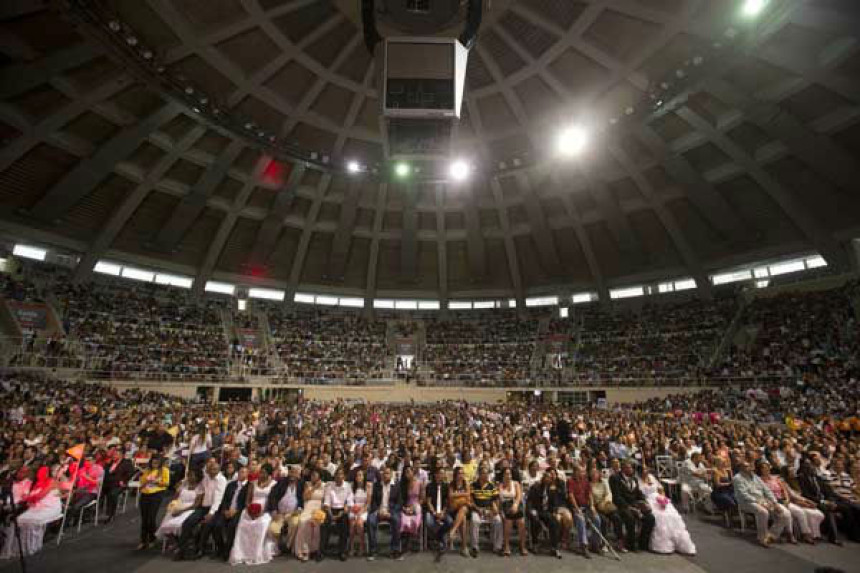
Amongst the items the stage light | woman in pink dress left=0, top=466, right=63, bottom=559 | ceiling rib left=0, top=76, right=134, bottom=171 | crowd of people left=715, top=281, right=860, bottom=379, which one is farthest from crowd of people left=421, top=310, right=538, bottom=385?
woman in pink dress left=0, top=466, right=63, bottom=559

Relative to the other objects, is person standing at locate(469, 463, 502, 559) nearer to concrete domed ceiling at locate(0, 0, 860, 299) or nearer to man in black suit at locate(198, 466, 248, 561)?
man in black suit at locate(198, 466, 248, 561)

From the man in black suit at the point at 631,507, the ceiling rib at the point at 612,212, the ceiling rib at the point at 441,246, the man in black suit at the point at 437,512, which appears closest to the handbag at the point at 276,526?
the man in black suit at the point at 437,512

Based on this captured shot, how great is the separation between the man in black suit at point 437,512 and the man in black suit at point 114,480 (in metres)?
6.80

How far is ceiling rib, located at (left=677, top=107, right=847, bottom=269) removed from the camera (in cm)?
2477

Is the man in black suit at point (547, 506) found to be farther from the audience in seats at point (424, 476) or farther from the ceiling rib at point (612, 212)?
the ceiling rib at point (612, 212)

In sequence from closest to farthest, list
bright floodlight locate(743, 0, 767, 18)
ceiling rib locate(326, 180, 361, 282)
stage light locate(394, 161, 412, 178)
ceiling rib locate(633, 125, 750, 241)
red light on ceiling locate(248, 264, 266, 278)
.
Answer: bright floodlight locate(743, 0, 767, 18) → ceiling rib locate(633, 125, 750, 241) → stage light locate(394, 161, 412, 178) → ceiling rib locate(326, 180, 361, 282) → red light on ceiling locate(248, 264, 266, 278)

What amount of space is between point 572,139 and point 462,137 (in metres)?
7.61

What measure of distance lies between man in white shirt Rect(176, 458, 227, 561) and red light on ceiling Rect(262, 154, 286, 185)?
25.9m

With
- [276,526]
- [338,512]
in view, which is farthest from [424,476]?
[276,526]

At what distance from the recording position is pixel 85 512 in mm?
9320

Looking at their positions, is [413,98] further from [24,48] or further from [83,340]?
[83,340]

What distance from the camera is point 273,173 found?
3075 centimetres

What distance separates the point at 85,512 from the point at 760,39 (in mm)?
29908

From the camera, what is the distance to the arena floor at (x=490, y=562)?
6738mm
